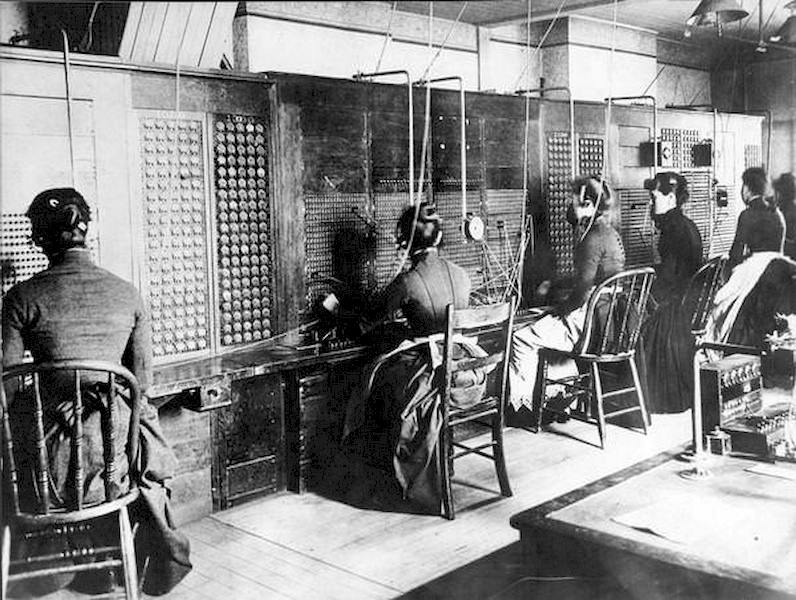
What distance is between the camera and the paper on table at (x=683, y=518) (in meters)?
2.48

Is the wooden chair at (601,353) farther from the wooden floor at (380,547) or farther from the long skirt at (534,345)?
the wooden floor at (380,547)

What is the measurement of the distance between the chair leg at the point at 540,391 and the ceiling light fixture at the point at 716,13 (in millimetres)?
2400

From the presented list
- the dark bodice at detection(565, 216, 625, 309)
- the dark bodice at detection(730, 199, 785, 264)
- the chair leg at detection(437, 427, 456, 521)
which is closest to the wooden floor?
the chair leg at detection(437, 427, 456, 521)

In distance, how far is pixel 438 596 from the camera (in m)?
3.36

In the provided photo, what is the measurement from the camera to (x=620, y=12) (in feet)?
27.1

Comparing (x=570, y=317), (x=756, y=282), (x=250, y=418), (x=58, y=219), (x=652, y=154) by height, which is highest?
(x=652, y=154)

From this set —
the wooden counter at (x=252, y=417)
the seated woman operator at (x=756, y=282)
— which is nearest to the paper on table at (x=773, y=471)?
the wooden counter at (x=252, y=417)

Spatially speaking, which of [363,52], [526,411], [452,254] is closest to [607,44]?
[363,52]

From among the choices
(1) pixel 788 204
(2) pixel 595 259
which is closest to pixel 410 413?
(2) pixel 595 259

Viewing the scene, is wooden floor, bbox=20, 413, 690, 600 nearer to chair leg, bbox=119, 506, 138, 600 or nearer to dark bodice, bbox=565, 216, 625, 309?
chair leg, bbox=119, 506, 138, 600

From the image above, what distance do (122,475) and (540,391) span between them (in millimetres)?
3129

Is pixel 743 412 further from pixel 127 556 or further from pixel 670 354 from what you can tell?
pixel 670 354

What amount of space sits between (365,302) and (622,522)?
121 inches

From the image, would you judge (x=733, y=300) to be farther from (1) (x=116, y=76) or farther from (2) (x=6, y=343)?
(2) (x=6, y=343)
